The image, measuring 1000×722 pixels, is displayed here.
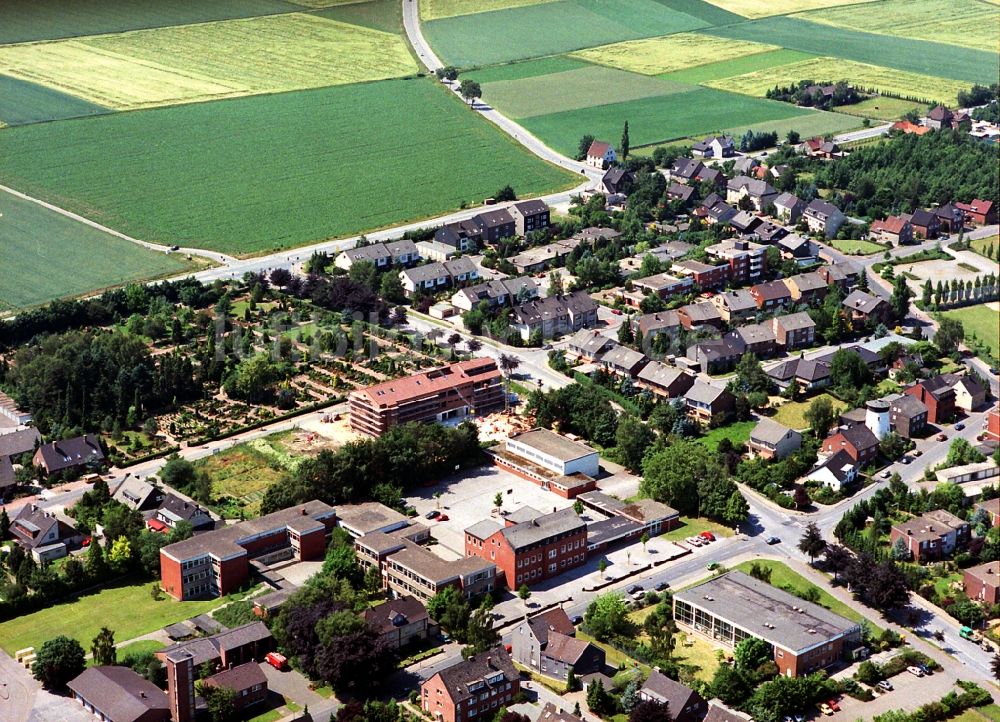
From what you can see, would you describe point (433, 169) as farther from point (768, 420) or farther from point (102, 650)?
point (102, 650)

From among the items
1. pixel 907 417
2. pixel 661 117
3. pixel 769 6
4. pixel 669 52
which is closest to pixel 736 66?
pixel 669 52

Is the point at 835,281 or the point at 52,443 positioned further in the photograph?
the point at 835,281

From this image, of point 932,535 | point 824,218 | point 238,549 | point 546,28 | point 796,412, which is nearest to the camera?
point 238,549

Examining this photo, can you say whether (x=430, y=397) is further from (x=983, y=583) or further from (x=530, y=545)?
(x=983, y=583)

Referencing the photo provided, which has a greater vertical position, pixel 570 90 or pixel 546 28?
pixel 546 28

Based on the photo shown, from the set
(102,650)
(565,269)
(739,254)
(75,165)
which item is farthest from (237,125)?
(102,650)

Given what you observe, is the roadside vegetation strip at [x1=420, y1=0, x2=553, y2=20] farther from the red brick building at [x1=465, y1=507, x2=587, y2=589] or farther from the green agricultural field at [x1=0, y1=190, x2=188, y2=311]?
the red brick building at [x1=465, y1=507, x2=587, y2=589]
